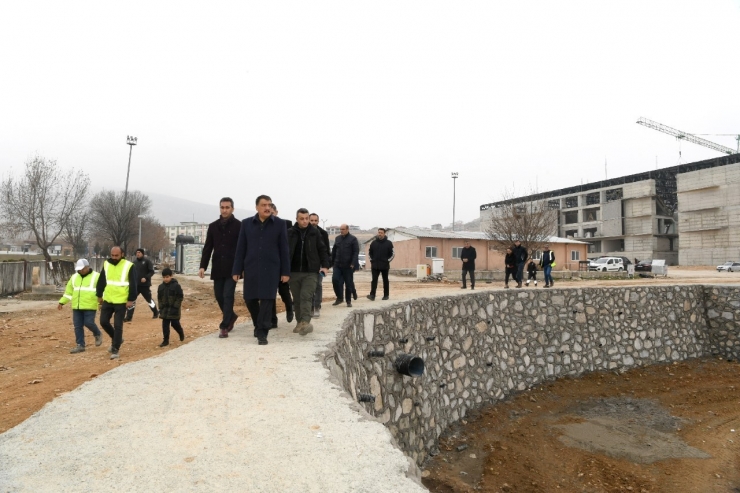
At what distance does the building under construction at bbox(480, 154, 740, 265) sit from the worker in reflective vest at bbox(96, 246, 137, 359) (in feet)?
130

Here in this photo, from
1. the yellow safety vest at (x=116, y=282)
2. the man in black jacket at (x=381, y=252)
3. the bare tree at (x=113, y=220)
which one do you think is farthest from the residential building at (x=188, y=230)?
the yellow safety vest at (x=116, y=282)

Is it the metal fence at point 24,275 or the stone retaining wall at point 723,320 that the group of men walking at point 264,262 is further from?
the metal fence at point 24,275

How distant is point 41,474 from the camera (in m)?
2.17

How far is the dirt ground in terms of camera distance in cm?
625

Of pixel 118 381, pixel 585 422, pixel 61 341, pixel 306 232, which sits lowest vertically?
pixel 585 422

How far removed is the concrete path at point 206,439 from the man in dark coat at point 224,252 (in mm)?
2022

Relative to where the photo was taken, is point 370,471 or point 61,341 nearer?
point 370,471

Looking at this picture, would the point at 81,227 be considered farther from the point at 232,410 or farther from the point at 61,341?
the point at 232,410

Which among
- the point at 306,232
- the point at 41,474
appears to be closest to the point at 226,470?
the point at 41,474

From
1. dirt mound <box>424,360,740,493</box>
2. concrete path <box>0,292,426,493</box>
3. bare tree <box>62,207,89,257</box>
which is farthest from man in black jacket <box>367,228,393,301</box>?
bare tree <box>62,207,89,257</box>

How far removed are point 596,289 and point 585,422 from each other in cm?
446

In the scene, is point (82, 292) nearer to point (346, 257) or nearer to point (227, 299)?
point (227, 299)

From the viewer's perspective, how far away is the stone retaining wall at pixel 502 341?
6.21 m

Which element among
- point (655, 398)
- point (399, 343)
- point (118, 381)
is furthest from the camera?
point (655, 398)
